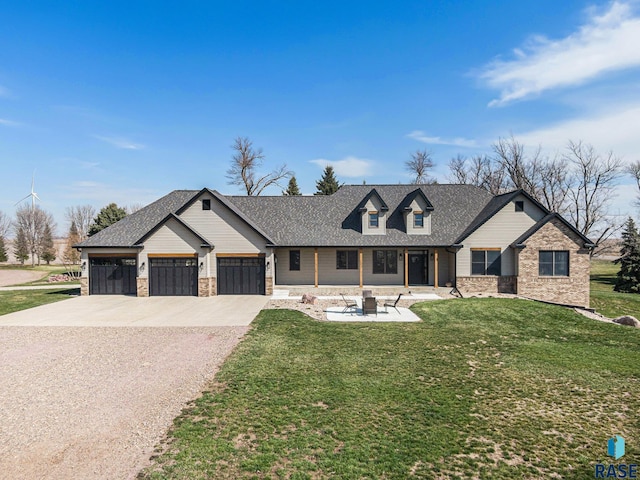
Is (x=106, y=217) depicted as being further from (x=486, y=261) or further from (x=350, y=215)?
(x=486, y=261)

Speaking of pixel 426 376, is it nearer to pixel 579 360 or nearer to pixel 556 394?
pixel 556 394

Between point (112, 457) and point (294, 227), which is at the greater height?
point (294, 227)

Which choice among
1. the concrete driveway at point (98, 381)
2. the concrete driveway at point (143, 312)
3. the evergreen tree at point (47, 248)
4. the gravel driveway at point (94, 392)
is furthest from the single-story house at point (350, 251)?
the evergreen tree at point (47, 248)

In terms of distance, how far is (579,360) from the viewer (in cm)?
1038

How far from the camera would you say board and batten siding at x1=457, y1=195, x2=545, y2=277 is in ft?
72.0

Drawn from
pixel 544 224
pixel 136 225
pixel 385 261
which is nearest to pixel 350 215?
pixel 385 261

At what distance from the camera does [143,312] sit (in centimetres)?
1706

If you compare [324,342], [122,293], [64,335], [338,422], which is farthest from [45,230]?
[338,422]

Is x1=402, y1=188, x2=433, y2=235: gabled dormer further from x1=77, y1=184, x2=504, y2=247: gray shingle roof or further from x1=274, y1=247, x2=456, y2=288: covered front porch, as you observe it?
x1=274, y1=247, x2=456, y2=288: covered front porch

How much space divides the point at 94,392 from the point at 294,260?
16.8m

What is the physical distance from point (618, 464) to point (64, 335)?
16.2m

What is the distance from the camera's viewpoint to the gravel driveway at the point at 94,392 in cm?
562

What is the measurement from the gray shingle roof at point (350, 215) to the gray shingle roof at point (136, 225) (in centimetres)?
430

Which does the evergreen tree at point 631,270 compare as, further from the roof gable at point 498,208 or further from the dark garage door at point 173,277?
the dark garage door at point 173,277
